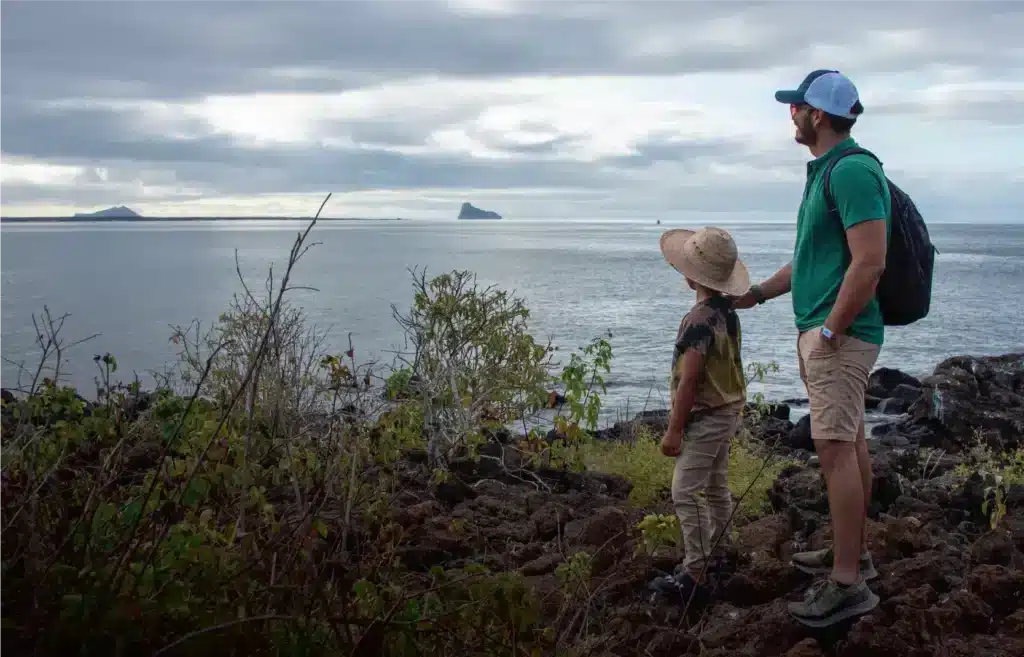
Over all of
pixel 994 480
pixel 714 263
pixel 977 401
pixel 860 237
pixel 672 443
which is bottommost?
pixel 977 401

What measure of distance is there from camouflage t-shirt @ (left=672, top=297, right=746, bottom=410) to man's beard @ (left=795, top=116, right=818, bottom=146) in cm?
93

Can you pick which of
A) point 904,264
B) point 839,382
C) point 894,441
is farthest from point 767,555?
point 894,441

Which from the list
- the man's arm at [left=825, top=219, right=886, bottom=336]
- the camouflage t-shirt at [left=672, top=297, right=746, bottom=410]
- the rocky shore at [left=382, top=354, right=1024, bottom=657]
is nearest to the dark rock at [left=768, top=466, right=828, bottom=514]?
the rocky shore at [left=382, top=354, right=1024, bottom=657]

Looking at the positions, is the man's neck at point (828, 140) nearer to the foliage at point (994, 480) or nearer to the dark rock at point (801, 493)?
the dark rock at point (801, 493)

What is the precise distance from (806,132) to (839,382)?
1138 mm

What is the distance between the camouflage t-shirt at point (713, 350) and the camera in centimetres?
527

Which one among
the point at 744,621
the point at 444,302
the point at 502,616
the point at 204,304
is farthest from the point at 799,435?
the point at 204,304

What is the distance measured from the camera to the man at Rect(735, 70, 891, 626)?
179 inches

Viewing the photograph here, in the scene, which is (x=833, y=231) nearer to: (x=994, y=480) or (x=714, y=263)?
(x=714, y=263)

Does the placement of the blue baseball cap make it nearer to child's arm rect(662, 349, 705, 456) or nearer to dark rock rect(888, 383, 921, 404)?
child's arm rect(662, 349, 705, 456)

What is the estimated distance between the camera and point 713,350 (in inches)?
209

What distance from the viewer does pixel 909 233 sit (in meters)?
4.68

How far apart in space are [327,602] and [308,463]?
2.69 metres

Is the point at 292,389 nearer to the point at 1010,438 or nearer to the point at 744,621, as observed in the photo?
the point at 744,621
